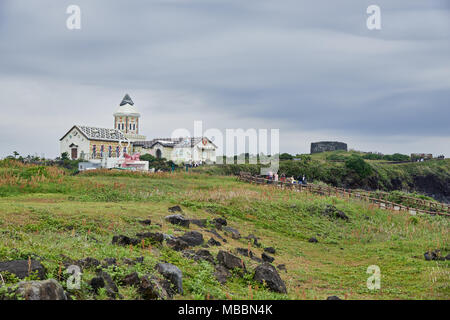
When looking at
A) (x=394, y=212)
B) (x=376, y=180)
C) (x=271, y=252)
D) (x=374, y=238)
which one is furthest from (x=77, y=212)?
(x=376, y=180)

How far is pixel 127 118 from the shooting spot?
66.2 m

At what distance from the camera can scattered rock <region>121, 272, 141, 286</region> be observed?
8.67m

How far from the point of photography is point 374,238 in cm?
2047

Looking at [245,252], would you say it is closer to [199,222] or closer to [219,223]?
[199,222]

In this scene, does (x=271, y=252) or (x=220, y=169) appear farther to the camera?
(x=220, y=169)

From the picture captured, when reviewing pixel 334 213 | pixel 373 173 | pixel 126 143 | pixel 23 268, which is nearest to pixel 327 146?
pixel 373 173

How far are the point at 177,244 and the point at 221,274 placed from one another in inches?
83.0

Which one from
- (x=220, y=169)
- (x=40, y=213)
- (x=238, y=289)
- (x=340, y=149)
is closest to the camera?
(x=238, y=289)

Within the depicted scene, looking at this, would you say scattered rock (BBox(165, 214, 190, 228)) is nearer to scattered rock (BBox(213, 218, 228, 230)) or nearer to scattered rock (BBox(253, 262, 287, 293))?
scattered rock (BBox(213, 218, 228, 230))

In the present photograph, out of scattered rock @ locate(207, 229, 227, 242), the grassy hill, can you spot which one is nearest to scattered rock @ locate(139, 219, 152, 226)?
scattered rock @ locate(207, 229, 227, 242)

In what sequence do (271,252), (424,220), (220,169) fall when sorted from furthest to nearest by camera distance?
(220,169) < (424,220) < (271,252)

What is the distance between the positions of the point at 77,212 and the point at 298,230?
34.9 feet

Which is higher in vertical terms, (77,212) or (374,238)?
(77,212)
